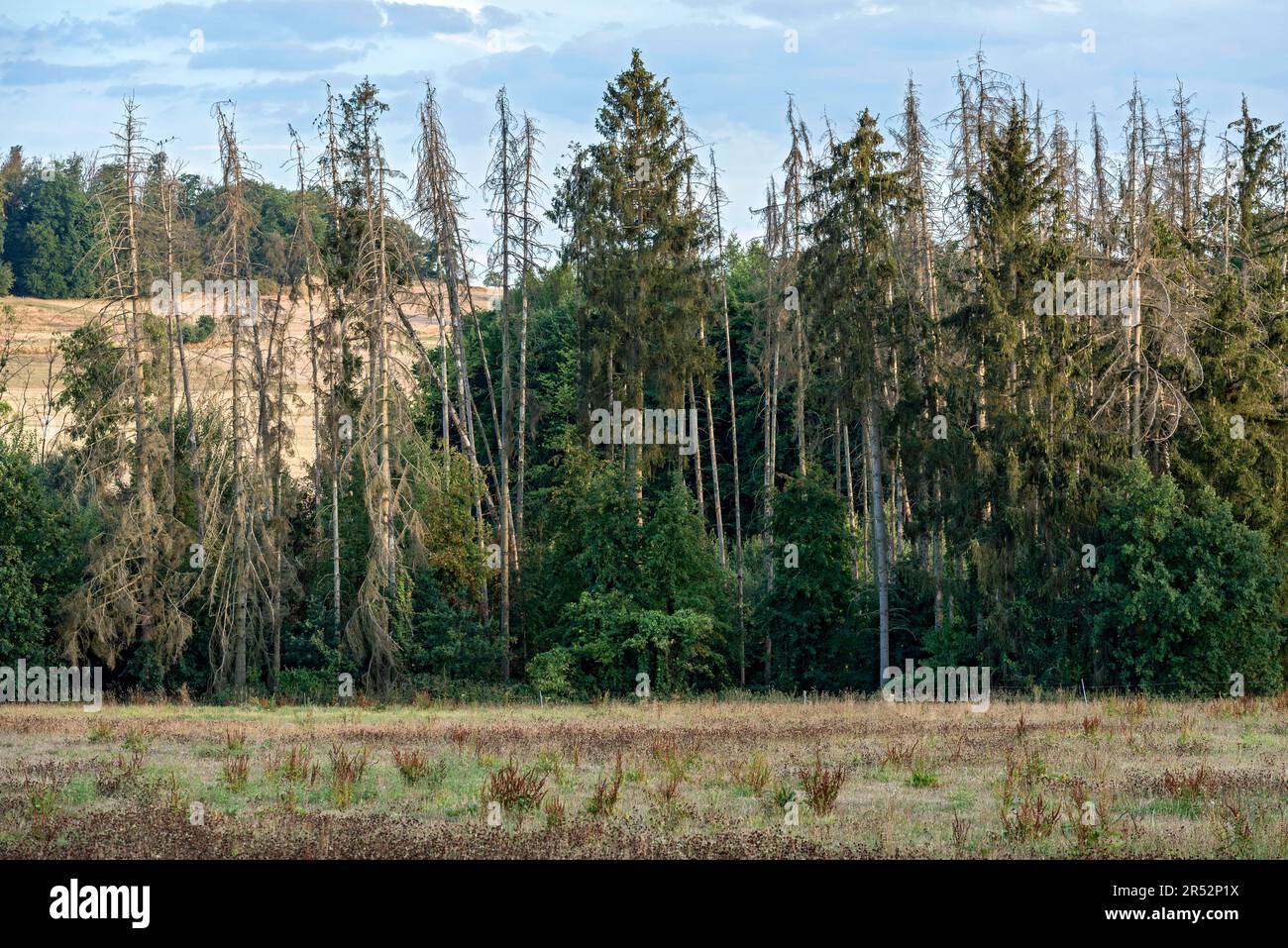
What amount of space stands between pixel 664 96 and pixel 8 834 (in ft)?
112

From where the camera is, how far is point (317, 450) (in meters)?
46.7

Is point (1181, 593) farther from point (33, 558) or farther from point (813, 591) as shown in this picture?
point (33, 558)

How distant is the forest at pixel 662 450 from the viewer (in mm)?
38625

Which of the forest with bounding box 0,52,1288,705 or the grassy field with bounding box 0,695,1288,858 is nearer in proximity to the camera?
the grassy field with bounding box 0,695,1288,858

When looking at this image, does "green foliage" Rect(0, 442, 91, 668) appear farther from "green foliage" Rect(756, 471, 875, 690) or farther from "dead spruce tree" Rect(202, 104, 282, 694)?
"green foliage" Rect(756, 471, 875, 690)

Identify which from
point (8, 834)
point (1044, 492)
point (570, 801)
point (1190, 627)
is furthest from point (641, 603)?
point (8, 834)

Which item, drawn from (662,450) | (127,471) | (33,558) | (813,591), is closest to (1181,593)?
(813,591)

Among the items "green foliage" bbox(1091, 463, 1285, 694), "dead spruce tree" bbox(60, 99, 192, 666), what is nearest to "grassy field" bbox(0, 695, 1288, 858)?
"green foliage" bbox(1091, 463, 1285, 694)

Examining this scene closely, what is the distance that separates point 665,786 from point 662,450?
2656 cm

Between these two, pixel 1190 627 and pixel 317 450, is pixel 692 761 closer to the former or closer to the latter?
pixel 1190 627

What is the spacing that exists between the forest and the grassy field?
29.4ft

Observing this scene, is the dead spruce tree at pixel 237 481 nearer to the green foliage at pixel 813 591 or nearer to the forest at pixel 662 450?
the forest at pixel 662 450

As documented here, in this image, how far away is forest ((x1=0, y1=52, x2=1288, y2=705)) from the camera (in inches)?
1521

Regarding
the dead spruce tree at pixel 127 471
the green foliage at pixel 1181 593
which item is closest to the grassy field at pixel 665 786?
the green foliage at pixel 1181 593
